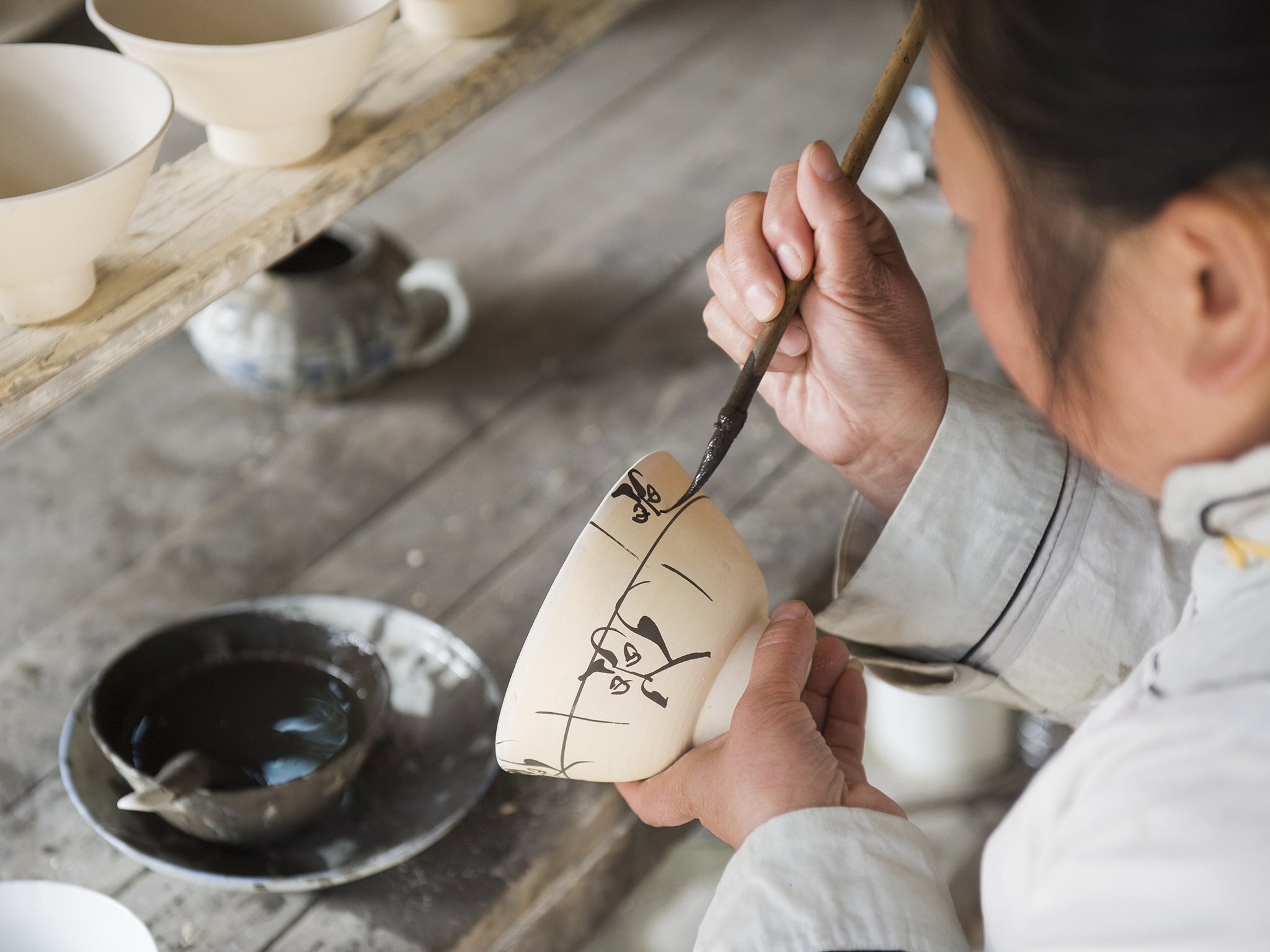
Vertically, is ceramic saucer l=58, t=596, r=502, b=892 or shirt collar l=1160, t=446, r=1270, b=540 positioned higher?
shirt collar l=1160, t=446, r=1270, b=540

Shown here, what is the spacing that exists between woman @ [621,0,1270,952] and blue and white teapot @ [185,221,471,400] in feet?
1.45

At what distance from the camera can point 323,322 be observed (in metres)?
1.07

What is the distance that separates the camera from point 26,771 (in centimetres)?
79

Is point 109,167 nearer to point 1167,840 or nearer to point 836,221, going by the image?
point 836,221

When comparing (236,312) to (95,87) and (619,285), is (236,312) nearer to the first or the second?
(619,285)

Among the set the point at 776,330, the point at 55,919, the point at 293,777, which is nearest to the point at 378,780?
the point at 293,777

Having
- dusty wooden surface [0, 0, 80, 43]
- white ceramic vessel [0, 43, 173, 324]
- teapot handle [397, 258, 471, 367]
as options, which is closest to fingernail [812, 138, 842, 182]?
white ceramic vessel [0, 43, 173, 324]

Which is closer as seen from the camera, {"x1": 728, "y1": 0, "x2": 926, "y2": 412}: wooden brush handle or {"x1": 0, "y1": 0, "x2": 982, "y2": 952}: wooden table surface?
{"x1": 728, "y1": 0, "x2": 926, "y2": 412}: wooden brush handle

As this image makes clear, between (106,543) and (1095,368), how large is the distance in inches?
32.1

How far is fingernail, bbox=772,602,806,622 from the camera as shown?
2.11ft

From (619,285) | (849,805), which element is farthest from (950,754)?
(849,805)

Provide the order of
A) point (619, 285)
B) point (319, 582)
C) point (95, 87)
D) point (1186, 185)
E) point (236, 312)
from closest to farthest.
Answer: point (1186, 185) < point (95, 87) < point (319, 582) < point (236, 312) < point (619, 285)

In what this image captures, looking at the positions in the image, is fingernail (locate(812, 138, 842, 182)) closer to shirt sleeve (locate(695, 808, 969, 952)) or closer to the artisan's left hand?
the artisan's left hand

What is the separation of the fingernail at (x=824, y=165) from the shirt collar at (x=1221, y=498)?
0.28 m
